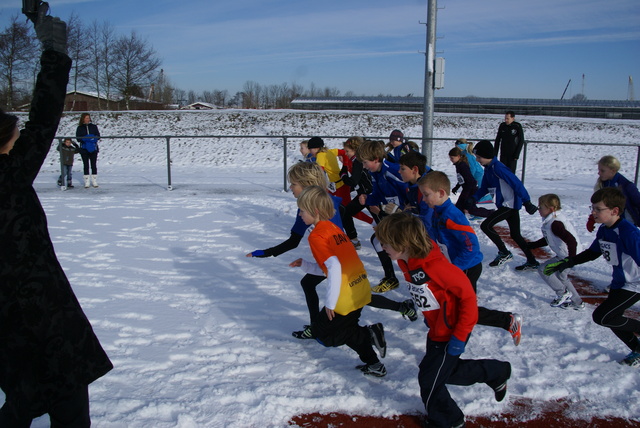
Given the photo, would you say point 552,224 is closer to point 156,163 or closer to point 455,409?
point 455,409

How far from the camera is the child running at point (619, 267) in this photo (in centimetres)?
366

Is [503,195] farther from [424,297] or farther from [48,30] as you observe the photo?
[48,30]

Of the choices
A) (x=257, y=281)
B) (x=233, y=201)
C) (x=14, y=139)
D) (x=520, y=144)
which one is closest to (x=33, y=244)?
(x=14, y=139)

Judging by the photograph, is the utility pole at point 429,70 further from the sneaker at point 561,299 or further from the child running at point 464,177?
the sneaker at point 561,299

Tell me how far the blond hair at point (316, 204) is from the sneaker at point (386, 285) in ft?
6.73

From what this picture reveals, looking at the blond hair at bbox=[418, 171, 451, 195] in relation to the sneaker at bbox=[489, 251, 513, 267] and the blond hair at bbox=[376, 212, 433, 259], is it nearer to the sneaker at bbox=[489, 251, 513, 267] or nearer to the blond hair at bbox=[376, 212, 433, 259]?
the blond hair at bbox=[376, 212, 433, 259]

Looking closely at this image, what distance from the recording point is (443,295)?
9.52 feet

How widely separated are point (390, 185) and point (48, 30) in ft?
13.2

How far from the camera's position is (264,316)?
4730 millimetres

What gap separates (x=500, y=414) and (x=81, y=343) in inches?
98.0

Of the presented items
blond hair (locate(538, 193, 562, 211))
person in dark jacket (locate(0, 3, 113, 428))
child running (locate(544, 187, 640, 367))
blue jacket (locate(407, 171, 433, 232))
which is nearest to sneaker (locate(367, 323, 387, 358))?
blue jacket (locate(407, 171, 433, 232))

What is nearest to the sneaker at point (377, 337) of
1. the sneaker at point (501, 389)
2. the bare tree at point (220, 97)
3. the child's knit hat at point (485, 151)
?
the sneaker at point (501, 389)

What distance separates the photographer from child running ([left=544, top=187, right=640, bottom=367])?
3658 millimetres

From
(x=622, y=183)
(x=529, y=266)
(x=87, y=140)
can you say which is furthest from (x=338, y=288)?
(x=87, y=140)
